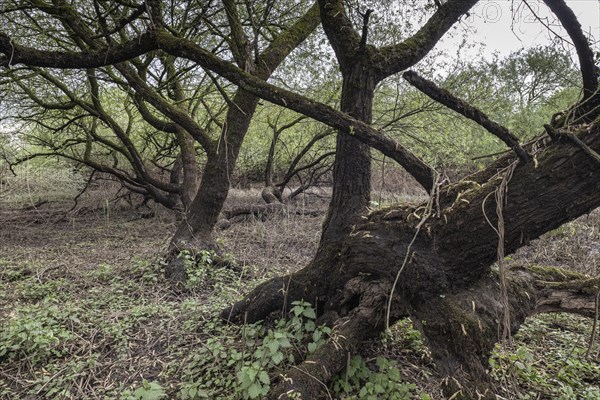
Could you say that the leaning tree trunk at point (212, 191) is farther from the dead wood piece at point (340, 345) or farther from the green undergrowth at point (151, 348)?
the dead wood piece at point (340, 345)

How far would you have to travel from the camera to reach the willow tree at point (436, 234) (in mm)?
1745

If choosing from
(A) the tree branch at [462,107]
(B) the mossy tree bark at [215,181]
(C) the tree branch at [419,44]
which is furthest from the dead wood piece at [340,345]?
(B) the mossy tree bark at [215,181]

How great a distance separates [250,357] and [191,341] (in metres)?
0.66

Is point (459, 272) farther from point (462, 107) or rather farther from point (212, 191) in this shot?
point (212, 191)

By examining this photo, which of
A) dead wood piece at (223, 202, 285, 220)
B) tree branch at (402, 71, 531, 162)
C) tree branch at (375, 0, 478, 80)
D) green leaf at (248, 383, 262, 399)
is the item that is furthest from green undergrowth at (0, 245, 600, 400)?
dead wood piece at (223, 202, 285, 220)

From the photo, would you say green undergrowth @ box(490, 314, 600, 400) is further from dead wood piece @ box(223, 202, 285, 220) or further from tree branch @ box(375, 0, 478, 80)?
dead wood piece @ box(223, 202, 285, 220)

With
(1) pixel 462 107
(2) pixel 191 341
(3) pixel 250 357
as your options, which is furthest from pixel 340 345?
(1) pixel 462 107

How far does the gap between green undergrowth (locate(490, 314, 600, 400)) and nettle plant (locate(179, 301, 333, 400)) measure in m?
1.11

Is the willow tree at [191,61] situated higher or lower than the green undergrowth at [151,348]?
higher

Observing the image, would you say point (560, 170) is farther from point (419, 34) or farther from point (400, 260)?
point (419, 34)

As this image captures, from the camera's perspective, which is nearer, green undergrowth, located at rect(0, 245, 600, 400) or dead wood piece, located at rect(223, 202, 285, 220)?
green undergrowth, located at rect(0, 245, 600, 400)

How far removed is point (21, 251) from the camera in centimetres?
570

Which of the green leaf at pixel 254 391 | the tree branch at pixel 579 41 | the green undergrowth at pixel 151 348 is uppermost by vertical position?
the tree branch at pixel 579 41

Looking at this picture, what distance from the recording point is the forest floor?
2.14 metres
